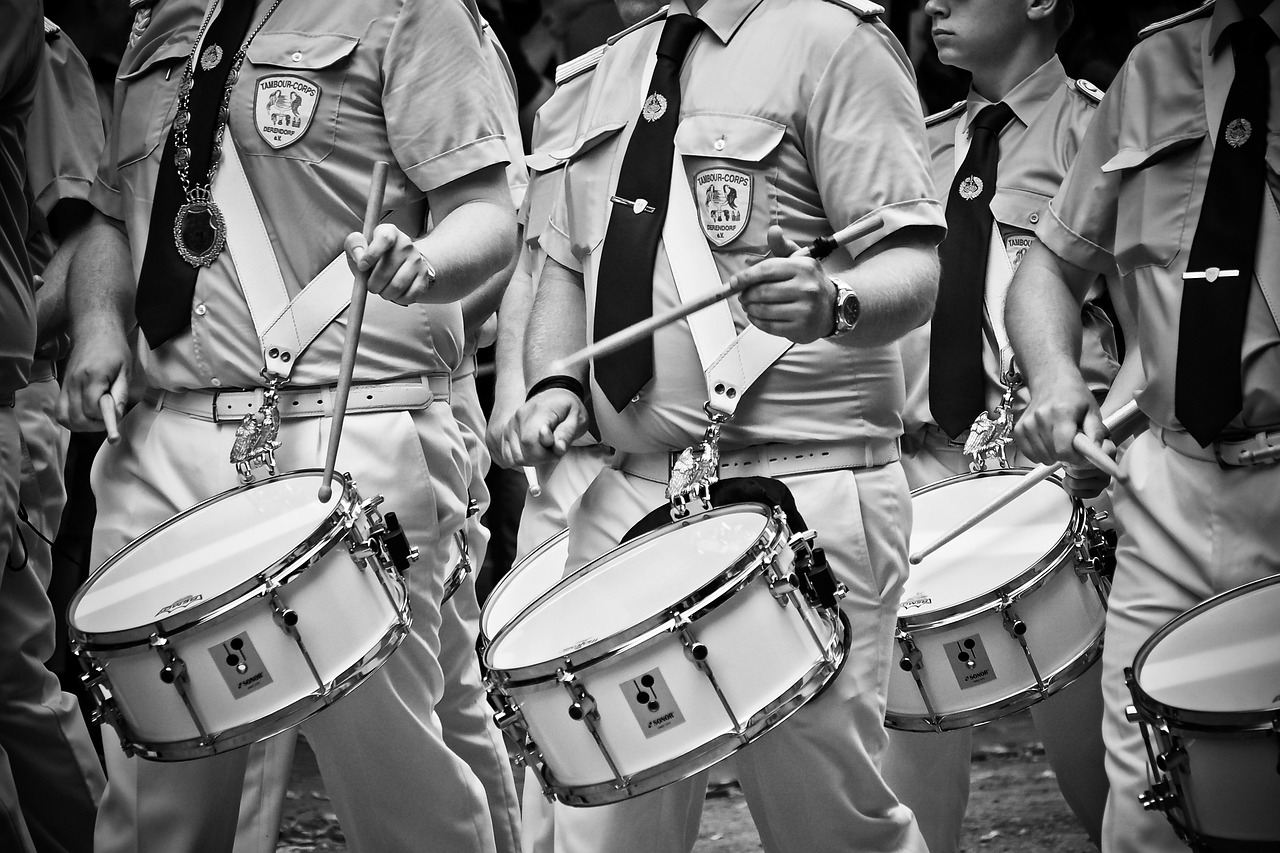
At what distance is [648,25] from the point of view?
323 centimetres

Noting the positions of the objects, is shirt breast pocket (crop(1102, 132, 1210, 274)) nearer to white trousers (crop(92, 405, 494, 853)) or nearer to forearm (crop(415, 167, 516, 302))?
forearm (crop(415, 167, 516, 302))

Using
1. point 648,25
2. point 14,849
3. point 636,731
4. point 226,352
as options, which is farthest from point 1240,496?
point 14,849

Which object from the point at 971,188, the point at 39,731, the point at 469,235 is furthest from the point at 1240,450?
the point at 39,731

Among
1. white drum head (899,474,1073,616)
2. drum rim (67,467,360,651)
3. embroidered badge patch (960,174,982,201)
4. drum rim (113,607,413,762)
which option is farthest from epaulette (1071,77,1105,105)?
drum rim (113,607,413,762)

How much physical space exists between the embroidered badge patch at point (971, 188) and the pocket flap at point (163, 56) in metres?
2.35

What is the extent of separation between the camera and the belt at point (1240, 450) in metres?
2.83

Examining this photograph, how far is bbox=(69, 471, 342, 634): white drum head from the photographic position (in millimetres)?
2854

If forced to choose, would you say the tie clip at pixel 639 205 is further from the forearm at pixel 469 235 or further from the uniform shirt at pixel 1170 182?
the uniform shirt at pixel 1170 182

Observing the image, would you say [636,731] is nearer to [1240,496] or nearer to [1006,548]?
[1240,496]

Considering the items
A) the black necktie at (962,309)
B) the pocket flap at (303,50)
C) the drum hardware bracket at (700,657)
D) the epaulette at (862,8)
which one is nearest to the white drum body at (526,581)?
the drum hardware bracket at (700,657)

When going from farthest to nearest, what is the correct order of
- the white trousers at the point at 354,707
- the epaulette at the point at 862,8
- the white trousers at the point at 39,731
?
the white trousers at the point at 39,731
the white trousers at the point at 354,707
the epaulette at the point at 862,8

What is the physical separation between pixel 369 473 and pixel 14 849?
3.74 feet

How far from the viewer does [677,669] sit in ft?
8.21

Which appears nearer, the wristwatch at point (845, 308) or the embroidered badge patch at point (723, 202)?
the wristwatch at point (845, 308)
